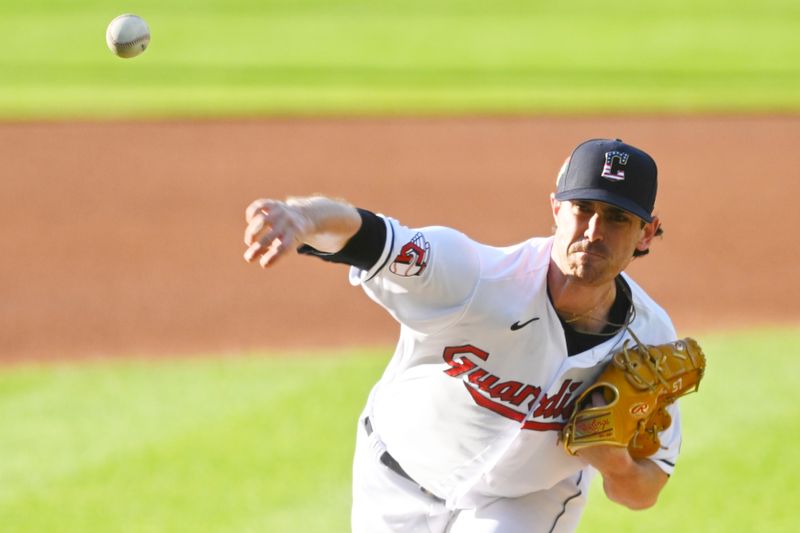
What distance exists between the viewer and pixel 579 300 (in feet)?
11.6

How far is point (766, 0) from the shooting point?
23.3 meters

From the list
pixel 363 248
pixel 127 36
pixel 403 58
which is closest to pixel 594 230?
pixel 363 248

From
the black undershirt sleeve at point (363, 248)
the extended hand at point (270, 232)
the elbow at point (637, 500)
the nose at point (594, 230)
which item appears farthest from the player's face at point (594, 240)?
the extended hand at point (270, 232)

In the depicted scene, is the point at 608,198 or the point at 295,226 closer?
the point at 295,226

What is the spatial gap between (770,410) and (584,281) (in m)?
3.85

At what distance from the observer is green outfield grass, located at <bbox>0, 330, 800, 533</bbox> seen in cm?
557

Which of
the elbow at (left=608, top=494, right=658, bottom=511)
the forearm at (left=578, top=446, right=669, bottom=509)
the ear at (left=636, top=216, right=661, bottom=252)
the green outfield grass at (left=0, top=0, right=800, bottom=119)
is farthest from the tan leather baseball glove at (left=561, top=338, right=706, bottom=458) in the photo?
the green outfield grass at (left=0, top=0, right=800, bottom=119)

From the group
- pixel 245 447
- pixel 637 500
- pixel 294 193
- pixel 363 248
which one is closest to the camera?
pixel 363 248

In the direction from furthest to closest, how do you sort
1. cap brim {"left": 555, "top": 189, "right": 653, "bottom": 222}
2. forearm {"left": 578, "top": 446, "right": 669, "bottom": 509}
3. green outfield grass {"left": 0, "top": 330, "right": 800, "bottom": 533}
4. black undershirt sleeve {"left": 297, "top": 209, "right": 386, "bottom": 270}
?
green outfield grass {"left": 0, "top": 330, "right": 800, "bottom": 533} < forearm {"left": 578, "top": 446, "right": 669, "bottom": 509} < cap brim {"left": 555, "top": 189, "right": 653, "bottom": 222} < black undershirt sleeve {"left": 297, "top": 209, "right": 386, "bottom": 270}

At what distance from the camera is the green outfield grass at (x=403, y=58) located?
50.4ft

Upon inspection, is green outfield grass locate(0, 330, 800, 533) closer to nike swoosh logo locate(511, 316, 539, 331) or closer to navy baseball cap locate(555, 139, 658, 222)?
→ nike swoosh logo locate(511, 316, 539, 331)

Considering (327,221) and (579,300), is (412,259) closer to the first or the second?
(327,221)

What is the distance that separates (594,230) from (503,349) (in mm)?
443

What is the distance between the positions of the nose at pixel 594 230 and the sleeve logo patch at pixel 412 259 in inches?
20.4
